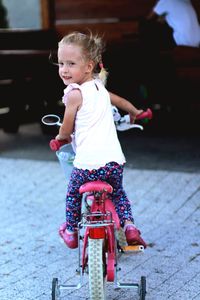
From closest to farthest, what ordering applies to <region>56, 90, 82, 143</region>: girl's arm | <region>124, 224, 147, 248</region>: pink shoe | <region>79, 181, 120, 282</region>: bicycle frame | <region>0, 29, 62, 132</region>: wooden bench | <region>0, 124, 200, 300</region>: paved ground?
<region>79, 181, 120, 282</region>: bicycle frame
<region>56, 90, 82, 143</region>: girl's arm
<region>124, 224, 147, 248</region>: pink shoe
<region>0, 124, 200, 300</region>: paved ground
<region>0, 29, 62, 132</region>: wooden bench

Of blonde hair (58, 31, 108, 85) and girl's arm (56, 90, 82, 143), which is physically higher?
blonde hair (58, 31, 108, 85)

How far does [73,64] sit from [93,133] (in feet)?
1.33

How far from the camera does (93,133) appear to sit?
4219 millimetres

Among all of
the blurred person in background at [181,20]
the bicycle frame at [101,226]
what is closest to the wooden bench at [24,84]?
the blurred person in background at [181,20]

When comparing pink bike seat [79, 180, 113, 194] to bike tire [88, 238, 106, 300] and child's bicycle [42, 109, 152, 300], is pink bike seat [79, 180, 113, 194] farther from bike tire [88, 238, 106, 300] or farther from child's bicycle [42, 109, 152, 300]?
bike tire [88, 238, 106, 300]

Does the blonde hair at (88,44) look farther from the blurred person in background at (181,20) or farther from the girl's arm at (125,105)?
the blurred person in background at (181,20)

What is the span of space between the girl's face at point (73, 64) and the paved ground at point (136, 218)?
4.38 feet

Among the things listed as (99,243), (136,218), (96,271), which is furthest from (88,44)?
(136,218)

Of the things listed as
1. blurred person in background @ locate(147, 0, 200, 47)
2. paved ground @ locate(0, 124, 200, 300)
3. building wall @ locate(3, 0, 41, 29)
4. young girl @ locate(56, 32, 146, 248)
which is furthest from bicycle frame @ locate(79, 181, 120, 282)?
building wall @ locate(3, 0, 41, 29)

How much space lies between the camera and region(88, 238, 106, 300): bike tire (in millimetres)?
3932

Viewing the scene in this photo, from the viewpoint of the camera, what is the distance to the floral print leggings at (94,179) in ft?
13.9

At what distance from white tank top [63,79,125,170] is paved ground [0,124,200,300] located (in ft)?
2.93

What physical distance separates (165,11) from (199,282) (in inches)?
211

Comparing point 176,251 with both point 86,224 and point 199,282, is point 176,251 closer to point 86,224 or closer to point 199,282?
point 199,282
